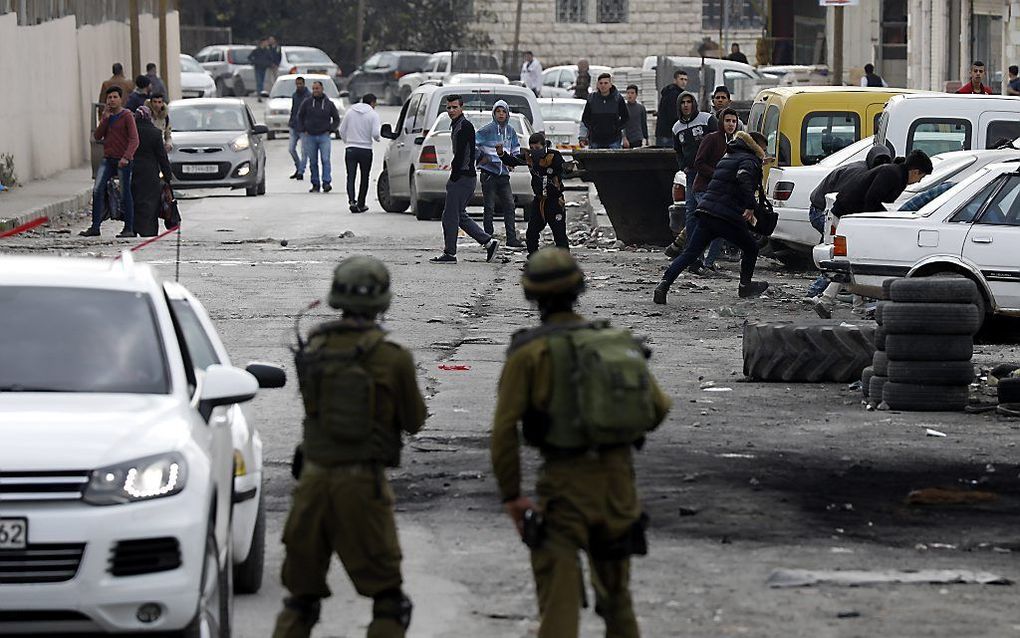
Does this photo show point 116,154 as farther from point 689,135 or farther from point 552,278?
point 552,278

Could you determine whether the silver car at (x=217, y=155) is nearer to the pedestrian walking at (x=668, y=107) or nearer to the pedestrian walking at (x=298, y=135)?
the pedestrian walking at (x=298, y=135)

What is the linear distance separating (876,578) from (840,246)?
801 cm

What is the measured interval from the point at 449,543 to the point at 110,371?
2154mm

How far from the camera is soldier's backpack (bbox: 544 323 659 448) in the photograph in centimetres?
569

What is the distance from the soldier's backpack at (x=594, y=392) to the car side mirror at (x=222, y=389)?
1.33 meters

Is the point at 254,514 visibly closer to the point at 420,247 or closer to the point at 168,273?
the point at 168,273

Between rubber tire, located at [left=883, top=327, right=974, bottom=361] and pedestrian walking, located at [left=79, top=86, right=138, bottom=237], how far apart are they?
44.0 feet

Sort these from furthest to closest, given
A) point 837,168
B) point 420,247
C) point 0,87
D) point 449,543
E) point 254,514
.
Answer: point 0,87 < point 420,247 < point 837,168 < point 449,543 < point 254,514

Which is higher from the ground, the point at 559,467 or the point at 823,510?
the point at 559,467

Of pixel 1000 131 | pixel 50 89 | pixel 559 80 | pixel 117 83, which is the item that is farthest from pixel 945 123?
pixel 559 80

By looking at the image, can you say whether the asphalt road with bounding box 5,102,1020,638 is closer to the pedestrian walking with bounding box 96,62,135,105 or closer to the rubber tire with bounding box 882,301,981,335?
the rubber tire with bounding box 882,301,981,335

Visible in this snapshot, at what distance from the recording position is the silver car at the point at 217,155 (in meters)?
31.5

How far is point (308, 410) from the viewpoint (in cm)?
598

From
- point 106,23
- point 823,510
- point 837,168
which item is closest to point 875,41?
point 106,23
